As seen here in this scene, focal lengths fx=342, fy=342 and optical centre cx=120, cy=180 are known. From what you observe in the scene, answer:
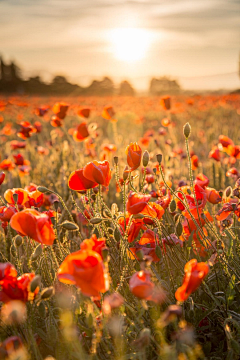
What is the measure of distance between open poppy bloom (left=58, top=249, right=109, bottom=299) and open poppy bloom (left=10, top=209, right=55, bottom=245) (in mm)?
223

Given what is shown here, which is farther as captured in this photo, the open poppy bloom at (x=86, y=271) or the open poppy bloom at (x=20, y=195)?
Answer: the open poppy bloom at (x=20, y=195)

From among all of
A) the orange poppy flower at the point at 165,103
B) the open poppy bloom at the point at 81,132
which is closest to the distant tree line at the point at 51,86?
the orange poppy flower at the point at 165,103

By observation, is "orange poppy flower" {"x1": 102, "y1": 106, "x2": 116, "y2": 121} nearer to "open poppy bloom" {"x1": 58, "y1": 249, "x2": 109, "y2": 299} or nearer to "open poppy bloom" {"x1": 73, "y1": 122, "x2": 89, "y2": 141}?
"open poppy bloom" {"x1": 73, "y1": 122, "x2": 89, "y2": 141}

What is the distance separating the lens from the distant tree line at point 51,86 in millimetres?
28000

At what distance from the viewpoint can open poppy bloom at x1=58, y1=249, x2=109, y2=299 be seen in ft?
3.40

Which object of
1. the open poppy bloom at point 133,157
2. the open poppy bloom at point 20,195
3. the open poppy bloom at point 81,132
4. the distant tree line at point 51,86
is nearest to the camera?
the open poppy bloom at point 133,157

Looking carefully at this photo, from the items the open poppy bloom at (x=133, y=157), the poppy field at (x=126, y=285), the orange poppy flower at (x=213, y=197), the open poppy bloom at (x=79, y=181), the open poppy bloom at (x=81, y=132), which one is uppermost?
the open poppy bloom at (x=81, y=132)

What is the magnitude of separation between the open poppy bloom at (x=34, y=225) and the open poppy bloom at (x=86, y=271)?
223 millimetres

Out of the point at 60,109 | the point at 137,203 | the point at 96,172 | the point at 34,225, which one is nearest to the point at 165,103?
the point at 60,109

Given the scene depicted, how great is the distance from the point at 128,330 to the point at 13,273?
542mm

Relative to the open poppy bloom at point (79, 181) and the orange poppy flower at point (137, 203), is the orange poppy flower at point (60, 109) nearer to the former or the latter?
the open poppy bloom at point (79, 181)

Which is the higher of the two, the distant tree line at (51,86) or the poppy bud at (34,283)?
the distant tree line at (51,86)

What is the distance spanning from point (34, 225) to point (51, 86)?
29.9 m

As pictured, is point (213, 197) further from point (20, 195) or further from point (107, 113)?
point (107, 113)
